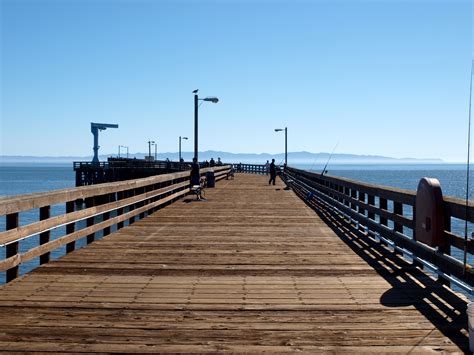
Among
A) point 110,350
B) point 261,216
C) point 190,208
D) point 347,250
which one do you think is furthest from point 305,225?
point 110,350

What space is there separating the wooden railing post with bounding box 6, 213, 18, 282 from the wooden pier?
0.39 ft

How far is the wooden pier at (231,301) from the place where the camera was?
4.96 meters

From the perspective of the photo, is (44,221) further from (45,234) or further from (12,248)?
(12,248)

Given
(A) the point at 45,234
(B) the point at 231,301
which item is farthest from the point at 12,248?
(B) the point at 231,301

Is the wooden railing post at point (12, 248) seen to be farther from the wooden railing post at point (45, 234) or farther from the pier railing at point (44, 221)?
the wooden railing post at point (45, 234)

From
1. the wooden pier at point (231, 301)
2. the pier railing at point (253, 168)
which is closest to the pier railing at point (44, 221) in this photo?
the wooden pier at point (231, 301)

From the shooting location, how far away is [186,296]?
21.6 feet

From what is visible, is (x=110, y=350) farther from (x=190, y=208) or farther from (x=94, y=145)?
(x=94, y=145)

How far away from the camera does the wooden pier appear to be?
4.96 meters

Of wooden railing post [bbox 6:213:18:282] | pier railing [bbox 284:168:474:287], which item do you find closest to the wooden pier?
wooden railing post [bbox 6:213:18:282]

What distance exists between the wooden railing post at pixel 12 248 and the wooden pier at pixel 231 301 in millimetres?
118

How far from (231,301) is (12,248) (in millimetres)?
2952

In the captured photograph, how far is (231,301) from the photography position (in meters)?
6.35

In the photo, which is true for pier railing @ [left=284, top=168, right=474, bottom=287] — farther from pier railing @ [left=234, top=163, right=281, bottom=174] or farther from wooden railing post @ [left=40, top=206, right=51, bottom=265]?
pier railing @ [left=234, top=163, right=281, bottom=174]
